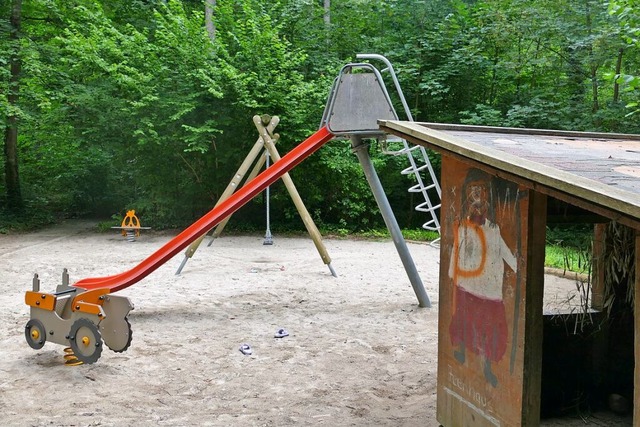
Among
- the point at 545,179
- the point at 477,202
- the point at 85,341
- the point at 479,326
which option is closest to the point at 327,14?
the point at 85,341

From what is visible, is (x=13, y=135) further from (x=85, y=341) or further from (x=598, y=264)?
(x=598, y=264)

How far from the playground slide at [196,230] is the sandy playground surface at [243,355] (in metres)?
0.62

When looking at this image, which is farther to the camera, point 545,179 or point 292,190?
point 292,190

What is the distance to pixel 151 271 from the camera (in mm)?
5801

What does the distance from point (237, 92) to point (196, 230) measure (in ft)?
29.1

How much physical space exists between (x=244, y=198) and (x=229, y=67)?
28.7 ft

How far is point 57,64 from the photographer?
15344 millimetres

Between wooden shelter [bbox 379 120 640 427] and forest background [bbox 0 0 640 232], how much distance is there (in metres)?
11.0

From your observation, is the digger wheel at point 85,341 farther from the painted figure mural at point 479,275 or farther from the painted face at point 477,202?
the painted face at point 477,202

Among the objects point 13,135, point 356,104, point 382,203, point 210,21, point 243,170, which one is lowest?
point 382,203

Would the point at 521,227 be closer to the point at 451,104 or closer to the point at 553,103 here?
the point at 553,103

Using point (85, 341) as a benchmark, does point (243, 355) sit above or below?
below

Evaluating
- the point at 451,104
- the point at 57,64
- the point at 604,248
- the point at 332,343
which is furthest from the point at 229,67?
the point at 604,248

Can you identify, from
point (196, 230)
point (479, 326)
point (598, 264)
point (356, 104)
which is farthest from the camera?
point (356, 104)
